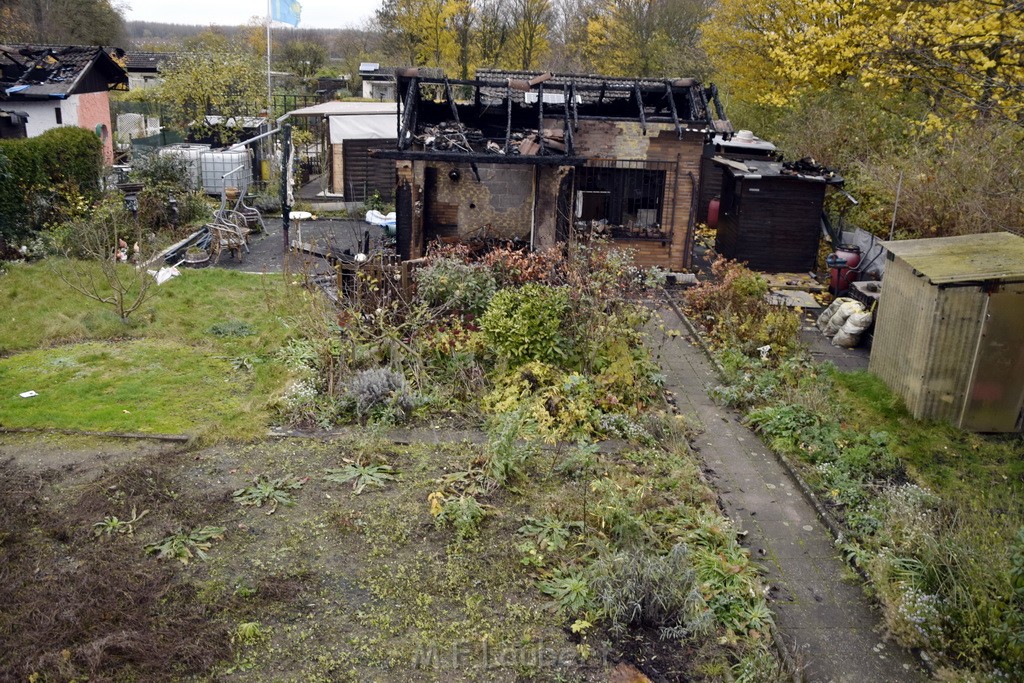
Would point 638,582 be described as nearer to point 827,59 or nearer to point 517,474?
point 517,474

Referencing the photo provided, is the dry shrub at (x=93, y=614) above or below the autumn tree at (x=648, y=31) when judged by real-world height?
below

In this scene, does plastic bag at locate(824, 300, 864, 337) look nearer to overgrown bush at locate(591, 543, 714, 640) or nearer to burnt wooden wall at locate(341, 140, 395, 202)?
overgrown bush at locate(591, 543, 714, 640)

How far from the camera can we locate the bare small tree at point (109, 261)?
12727mm

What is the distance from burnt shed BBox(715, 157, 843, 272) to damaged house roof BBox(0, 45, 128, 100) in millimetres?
17527

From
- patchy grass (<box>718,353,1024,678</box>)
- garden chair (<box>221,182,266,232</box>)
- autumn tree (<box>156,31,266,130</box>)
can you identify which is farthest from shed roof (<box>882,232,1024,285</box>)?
autumn tree (<box>156,31,266,130</box>)

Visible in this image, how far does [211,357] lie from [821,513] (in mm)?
8096

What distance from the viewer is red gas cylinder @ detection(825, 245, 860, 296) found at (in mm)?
14891

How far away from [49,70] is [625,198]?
55.2 ft

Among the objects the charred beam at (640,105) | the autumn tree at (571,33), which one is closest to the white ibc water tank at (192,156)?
the charred beam at (640,105)

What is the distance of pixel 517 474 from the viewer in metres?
8.32

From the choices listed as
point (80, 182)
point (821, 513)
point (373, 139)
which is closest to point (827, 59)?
point (373, 139)

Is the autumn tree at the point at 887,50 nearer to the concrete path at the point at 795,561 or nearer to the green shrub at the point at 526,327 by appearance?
the concrete path at the point at 795,561

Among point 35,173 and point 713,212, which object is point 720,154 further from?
point 35,173

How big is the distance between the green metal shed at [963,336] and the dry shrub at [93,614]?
26.1 ft
